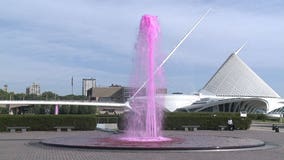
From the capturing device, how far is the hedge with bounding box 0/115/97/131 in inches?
1303

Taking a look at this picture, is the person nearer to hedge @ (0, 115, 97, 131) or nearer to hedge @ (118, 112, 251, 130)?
hedge @ (118, 112, 251, 130)

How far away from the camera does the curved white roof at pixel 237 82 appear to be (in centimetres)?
12494

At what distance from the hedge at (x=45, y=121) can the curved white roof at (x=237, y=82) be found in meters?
93.5

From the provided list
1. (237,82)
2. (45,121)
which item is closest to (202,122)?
(45,121)

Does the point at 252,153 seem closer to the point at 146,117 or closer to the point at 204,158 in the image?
the point at 204,158

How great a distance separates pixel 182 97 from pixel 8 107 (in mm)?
45623

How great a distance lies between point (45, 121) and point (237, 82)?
98.5 metres

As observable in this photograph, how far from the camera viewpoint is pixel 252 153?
17.2 meters

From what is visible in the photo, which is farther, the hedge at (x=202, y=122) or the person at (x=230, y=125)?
→ the hedge at (x=202, y=122)

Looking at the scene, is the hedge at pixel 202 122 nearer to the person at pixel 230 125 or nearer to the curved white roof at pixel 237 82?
the person at pixel 230 125

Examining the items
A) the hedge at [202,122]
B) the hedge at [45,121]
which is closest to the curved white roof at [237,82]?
the hedge at [202,122]

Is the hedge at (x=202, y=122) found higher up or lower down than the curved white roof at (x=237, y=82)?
lower down

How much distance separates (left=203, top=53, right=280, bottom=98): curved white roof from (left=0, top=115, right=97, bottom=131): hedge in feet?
307

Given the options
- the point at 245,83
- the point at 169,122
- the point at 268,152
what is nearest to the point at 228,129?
the point at 169,122
